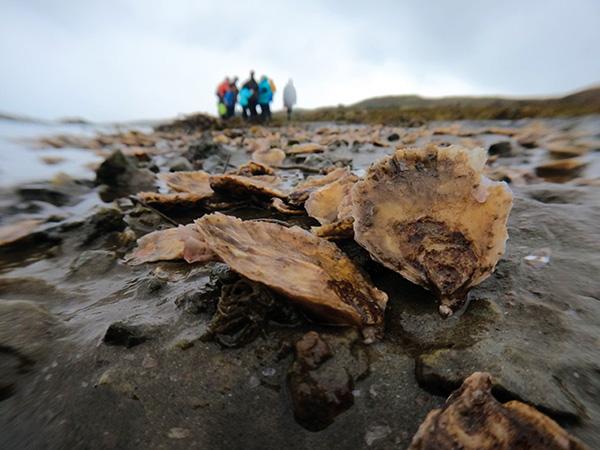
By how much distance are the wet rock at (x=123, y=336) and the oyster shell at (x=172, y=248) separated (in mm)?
659

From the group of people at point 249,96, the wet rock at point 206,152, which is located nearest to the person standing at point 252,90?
the group of people at point 249,96

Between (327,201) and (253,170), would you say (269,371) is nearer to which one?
(327,201)

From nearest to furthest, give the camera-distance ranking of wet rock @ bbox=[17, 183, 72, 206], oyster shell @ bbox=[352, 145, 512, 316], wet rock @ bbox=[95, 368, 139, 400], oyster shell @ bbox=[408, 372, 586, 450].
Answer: oyster shell @ bbox=[408, 372, 586, 450] < wet rock @ bbox=[95, 368, 139, 400] < oyster shell @ bbox=[352, 145, 512, 316] < wet rock @ bbox=[17, 183, 72, 206]

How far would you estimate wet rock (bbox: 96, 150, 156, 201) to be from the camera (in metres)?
4.15

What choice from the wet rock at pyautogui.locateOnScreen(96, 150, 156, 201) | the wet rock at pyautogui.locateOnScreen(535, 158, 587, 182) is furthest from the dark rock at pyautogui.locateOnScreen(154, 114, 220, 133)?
the wet rock at pyautogui.locateOnScreen(535, 158, 587, 182)

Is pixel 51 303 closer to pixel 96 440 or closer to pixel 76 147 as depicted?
pixel 96 440

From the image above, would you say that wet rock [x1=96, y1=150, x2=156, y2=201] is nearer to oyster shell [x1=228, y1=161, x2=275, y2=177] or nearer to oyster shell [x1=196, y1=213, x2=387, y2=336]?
oyster shell [x1=228, y1=161, x2=275, y2=177]

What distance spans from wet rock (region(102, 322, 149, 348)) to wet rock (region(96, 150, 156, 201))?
293 centimetres

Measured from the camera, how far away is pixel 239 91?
21.8 m

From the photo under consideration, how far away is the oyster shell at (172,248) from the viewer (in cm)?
205

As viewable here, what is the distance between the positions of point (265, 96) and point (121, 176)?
18.2 metres

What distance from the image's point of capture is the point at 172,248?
2.15m

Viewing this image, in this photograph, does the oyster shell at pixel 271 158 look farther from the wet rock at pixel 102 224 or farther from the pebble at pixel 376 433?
the pebble at pixel 376 433

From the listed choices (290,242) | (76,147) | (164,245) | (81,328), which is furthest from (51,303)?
(76,147)
